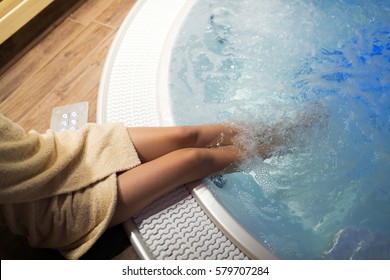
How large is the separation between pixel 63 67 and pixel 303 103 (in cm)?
105

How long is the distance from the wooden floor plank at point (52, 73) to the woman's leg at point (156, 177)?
29.7 inches

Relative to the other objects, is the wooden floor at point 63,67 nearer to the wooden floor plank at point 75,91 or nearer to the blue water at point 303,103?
the wooden floor plank at point 75,91

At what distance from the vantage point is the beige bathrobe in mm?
913

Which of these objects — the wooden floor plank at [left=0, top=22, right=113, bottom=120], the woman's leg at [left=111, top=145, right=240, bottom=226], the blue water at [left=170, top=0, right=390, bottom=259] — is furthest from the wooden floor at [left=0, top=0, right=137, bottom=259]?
the woman's leg at [left=111, top=145, right=240, bottom=226]

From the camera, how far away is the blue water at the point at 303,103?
4.08 feet

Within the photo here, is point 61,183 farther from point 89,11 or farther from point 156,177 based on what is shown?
point 89,11

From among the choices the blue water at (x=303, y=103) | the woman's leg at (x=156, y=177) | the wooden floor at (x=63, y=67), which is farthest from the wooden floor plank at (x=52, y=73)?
the woman's leg at (x=156, y=177)

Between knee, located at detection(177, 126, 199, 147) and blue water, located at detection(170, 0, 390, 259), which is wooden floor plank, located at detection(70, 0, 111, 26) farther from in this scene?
knee, located at detection(177, 126, 199, 147)

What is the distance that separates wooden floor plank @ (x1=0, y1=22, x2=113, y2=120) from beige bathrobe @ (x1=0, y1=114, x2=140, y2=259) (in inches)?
24.2

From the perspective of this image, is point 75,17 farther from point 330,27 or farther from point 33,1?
point 330,27

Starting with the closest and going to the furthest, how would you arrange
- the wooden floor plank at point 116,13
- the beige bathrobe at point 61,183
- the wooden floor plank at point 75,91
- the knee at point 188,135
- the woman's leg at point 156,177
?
the beige bathrobe at point 61,183 → the woman's leg at point 156,177 → the knee at point 188,135 → the wooden floor plank at point 75,91 → the wooden floor plank at point 116,13

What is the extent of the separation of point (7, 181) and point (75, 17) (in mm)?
1213

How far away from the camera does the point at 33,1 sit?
69.6 inches
